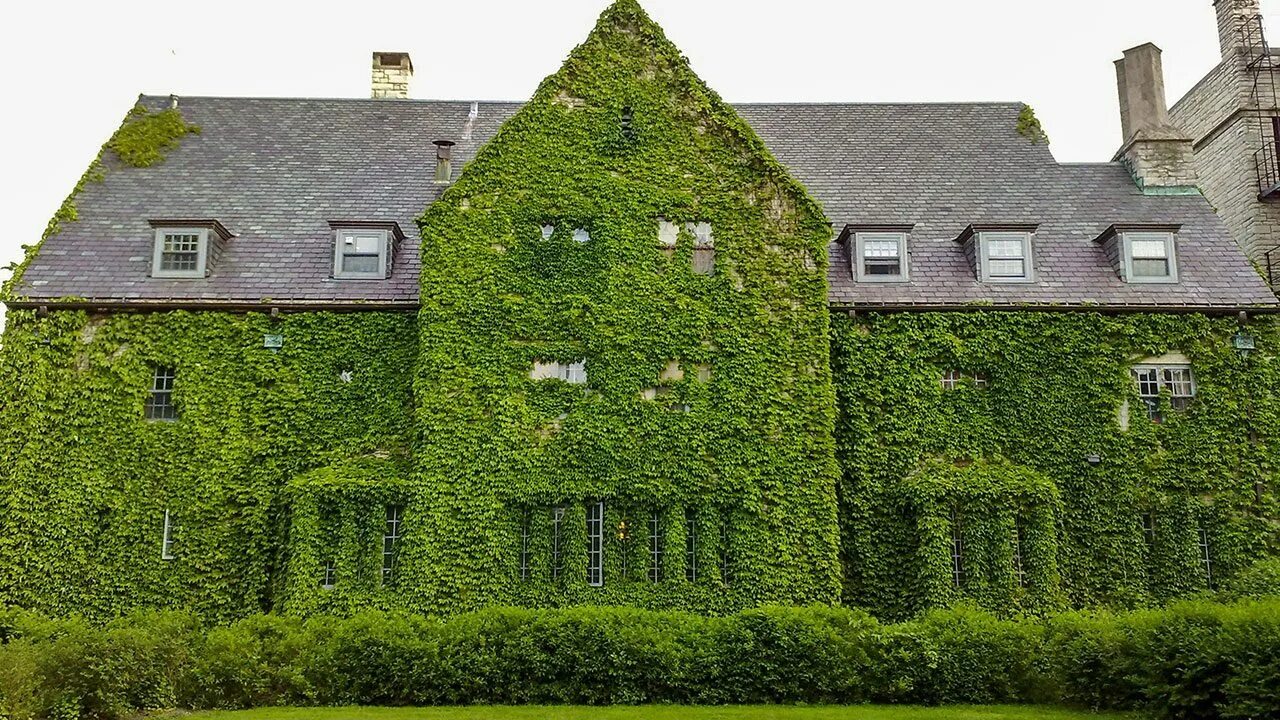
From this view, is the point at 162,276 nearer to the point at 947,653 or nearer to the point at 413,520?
the point at 413,520

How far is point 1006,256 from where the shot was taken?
28531 mm

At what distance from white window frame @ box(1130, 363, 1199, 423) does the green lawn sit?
11.6m

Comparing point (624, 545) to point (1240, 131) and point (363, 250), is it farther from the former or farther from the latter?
point (1240, 131)

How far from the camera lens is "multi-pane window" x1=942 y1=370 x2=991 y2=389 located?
88.5ft

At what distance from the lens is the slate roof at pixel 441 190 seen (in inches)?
1086

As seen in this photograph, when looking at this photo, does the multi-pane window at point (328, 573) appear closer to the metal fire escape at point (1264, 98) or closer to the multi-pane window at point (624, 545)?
the multi-pane window at point (624, 545)

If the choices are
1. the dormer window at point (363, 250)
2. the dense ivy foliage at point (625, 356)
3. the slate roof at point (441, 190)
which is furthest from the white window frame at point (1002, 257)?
the dormer window at point (363, 250)

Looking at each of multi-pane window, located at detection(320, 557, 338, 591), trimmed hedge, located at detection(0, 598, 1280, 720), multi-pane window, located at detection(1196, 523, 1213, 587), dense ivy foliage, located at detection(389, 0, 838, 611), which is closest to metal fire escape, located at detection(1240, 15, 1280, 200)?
multi-pane window, located at detection(1196, 523, 1213, 587)

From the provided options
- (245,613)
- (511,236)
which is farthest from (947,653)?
(245,613)

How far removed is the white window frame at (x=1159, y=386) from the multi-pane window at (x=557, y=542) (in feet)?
49.8

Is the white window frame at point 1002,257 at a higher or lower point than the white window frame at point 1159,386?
higher

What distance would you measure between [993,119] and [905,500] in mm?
14940

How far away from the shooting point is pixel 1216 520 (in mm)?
26141

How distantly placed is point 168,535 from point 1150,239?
2678cm
